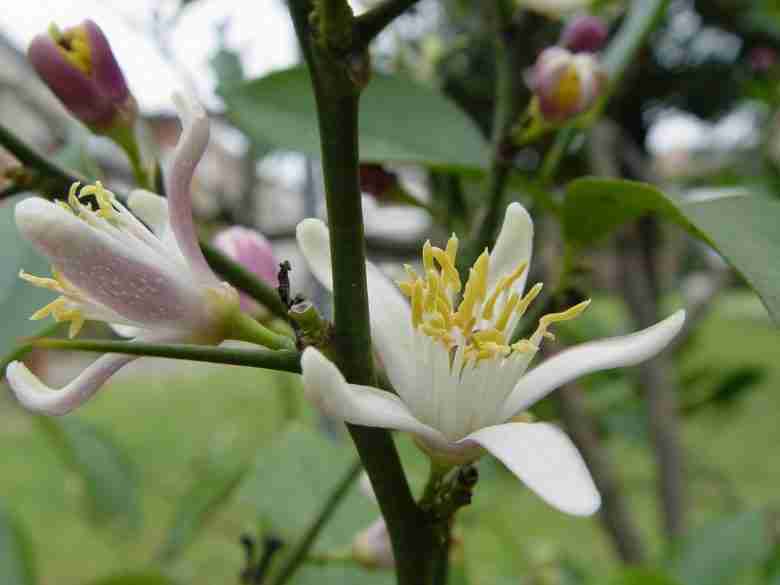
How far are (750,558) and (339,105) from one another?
0.77 meters

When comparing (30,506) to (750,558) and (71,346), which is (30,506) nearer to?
(750,558)

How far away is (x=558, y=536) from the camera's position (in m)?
2.40

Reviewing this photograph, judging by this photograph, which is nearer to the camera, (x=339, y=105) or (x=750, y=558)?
(x=339, y=105)

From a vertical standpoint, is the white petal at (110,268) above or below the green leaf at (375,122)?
A: above

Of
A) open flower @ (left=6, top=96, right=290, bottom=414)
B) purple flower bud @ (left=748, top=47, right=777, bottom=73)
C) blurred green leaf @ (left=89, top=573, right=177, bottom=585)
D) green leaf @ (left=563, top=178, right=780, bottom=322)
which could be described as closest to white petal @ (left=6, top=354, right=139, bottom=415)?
open flower @ (left=6, top=96, right=290, bottom=414)

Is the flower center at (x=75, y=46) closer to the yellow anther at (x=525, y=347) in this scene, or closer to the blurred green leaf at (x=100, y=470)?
the yellow anther at (x=525, y=347)

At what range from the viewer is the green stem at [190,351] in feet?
0.81

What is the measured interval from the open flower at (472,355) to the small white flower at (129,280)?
53 millimetres

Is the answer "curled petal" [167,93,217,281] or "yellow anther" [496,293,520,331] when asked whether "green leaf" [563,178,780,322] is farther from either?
"curled petal" [167,93,217,281]

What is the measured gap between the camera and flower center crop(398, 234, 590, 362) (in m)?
0.35

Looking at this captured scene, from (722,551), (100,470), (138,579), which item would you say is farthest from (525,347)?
(100,470)

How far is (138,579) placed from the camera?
65 cm

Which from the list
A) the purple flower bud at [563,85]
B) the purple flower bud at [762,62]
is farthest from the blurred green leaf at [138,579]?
the purple flower bud at [762,62]

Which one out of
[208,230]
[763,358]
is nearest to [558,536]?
[208,230]
